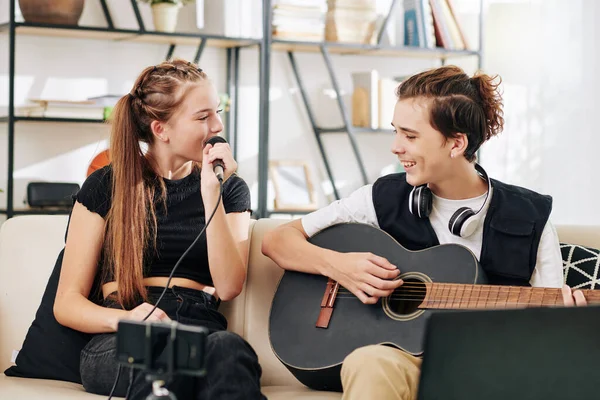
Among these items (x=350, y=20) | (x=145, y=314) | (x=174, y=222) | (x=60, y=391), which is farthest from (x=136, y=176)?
(x=350, y=20)

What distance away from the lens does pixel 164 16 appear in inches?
153

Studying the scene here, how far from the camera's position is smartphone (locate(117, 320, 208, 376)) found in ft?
4.02

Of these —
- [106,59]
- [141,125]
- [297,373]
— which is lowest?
[297,373]

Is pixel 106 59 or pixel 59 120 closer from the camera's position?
pixel 59 120

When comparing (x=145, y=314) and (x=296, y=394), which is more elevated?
(x=145, y=314)

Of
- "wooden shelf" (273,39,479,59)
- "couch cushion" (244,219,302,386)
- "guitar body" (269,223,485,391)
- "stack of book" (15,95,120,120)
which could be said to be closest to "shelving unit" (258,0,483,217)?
"wooden shelf" (273,39,479,59)

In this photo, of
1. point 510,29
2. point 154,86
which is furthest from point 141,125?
point 510,29

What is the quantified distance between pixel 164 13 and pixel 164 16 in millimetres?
13

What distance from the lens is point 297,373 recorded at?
6.75 feet

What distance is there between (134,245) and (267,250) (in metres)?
0.34

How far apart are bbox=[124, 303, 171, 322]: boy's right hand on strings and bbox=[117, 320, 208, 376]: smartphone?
0.66 metres

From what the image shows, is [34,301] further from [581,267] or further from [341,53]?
[341,53]

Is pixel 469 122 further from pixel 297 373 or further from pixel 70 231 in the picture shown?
pixel 70 231

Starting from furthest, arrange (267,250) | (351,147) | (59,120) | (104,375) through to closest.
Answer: (351,147)
(59,120)
(267,250)
(104,375)
